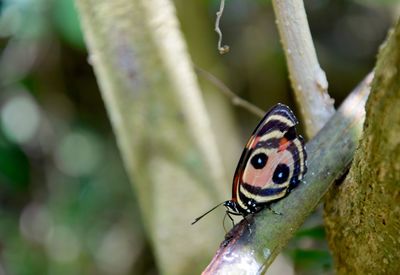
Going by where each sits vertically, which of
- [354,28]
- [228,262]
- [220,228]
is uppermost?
[228,262]

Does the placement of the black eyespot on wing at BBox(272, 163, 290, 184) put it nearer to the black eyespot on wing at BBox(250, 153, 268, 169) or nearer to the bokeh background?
the black eyespot on wing at BBox(250, 153, 268, 169)

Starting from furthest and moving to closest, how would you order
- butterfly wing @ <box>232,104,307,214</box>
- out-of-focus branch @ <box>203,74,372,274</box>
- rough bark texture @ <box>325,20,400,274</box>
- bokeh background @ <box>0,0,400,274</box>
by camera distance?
bokeh background @ <box>0,0,400,274</box>, butterfly wing @ <box>232,104,307,214</box>, out-of-focus branch @ <box>203,74,372,274</box>, rough bark texture @ <box>325,20,400,274</box>

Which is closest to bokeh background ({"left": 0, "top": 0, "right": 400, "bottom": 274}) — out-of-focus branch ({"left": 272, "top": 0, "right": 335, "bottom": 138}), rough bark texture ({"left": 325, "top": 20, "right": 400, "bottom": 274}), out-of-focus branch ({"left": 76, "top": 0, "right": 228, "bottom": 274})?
out-of-focus branch ({"left": 76, "top": 0, "right": 228, "bottom": 274})

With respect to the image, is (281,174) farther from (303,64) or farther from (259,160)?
(303,64)

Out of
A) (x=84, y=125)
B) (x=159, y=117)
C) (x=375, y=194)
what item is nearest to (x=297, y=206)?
(x=375, y=194)

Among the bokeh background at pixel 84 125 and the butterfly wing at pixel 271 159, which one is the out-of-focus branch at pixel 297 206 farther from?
the bokeh background at pixel 84 125

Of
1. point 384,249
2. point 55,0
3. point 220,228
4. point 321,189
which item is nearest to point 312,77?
point 321,189

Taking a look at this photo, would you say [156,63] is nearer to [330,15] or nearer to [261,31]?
[261,31]

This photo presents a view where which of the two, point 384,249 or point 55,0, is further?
point 55,0
